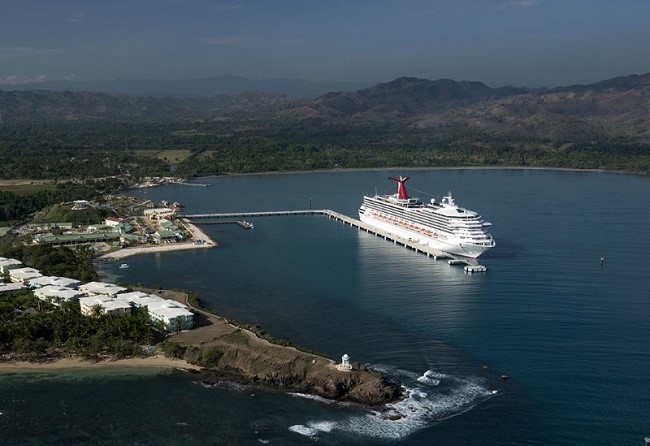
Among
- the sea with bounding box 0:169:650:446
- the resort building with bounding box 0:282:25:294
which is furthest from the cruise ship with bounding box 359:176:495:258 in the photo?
the resort building with bounding box 0:282:25:294

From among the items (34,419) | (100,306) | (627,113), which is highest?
(627,113)

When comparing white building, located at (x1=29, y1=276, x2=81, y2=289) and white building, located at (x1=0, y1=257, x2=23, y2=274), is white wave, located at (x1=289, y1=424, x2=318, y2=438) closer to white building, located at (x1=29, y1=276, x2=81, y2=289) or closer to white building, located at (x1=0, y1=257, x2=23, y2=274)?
white building, located at (x1=29, y1=276, x2=81, y2=289)

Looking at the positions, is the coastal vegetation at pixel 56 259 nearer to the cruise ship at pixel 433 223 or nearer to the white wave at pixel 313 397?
the white wave at pixel 313 397

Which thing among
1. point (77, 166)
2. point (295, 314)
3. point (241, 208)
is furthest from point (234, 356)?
point (77, 166)

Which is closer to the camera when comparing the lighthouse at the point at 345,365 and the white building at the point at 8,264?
the lighthouse at the point at 345,365

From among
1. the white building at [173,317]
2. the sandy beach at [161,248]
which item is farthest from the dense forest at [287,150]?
the white building at [173,317]

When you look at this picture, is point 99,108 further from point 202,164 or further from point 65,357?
point 65,357

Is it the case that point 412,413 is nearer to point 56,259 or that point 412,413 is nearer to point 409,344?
point 409,344
